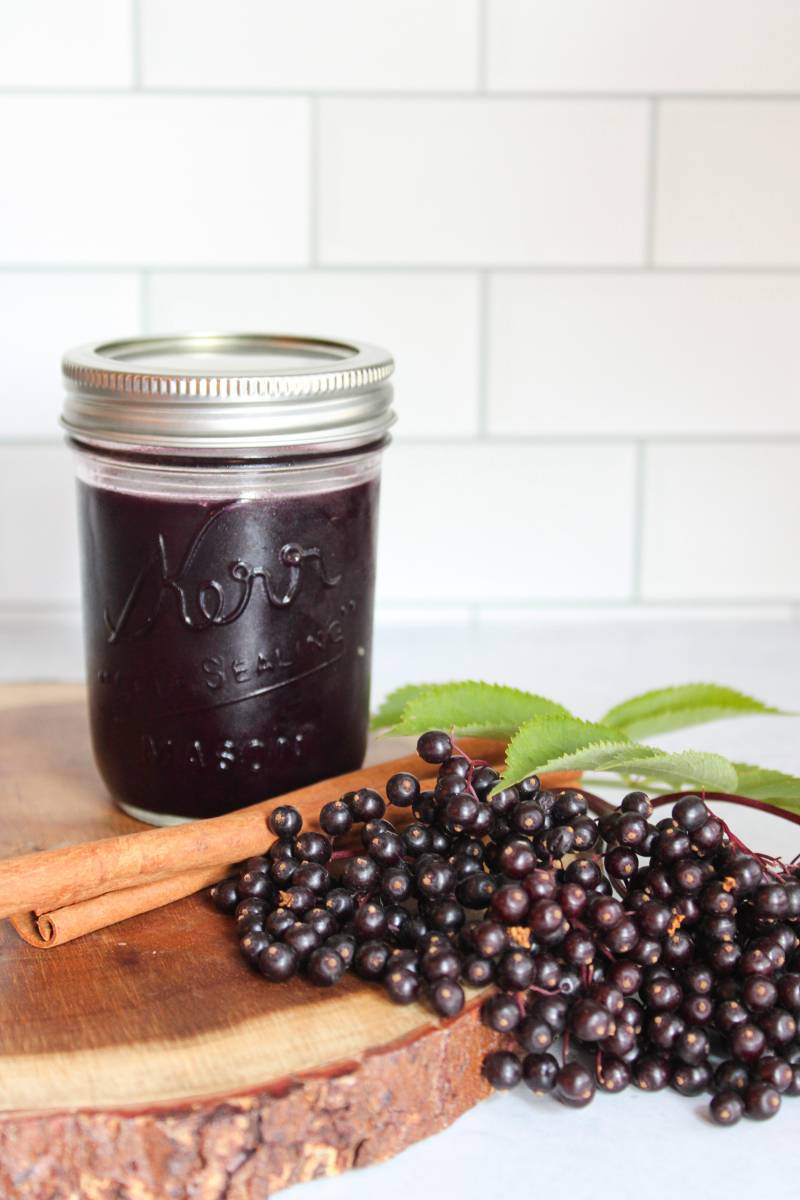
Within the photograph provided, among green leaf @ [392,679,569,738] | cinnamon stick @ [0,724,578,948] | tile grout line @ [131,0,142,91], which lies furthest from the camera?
tile grout line @ [131,0,142,91]

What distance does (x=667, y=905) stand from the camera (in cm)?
72

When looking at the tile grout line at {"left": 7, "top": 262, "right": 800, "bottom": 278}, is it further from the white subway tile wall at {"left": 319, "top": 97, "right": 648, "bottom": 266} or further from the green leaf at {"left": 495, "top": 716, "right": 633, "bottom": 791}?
the green leaf at {"left": 495, "top": 716, "right": 633, "bottom": 791}

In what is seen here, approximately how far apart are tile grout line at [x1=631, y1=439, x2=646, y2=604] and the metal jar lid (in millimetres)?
644

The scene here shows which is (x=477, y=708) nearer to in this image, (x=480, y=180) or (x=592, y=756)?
(x=592, y=756)

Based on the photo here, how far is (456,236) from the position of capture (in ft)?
4.52

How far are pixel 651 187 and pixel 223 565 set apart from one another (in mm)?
776

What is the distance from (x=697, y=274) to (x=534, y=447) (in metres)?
0.24

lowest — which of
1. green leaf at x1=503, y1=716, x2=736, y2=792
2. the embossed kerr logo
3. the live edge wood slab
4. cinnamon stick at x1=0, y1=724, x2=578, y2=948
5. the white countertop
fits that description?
the white countertop

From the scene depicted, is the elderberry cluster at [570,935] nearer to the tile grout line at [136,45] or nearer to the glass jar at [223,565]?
the glass jar at [223,565]

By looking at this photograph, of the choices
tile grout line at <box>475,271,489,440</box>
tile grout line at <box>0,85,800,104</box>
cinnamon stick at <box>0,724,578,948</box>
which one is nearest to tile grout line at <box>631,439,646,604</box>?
tile grout line at <box>475,271,489,440</box>

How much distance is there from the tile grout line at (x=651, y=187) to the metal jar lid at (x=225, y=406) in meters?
0.62

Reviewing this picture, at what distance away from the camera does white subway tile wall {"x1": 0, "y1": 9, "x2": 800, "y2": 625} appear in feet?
4.36

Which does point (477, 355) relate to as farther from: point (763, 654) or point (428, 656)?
point (763, 654)

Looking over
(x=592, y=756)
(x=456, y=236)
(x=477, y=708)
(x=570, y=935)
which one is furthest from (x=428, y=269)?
(x=570, y=935)
